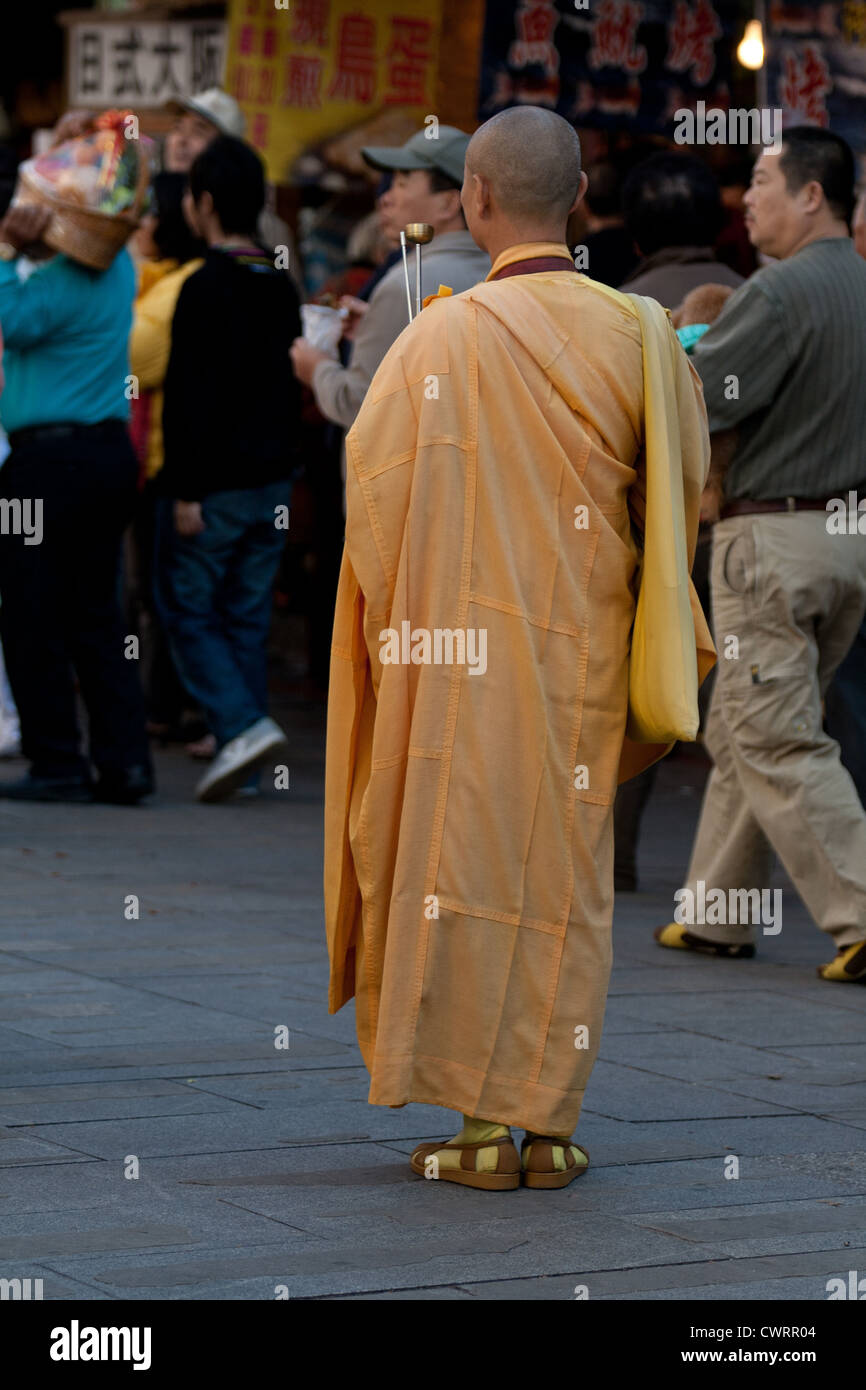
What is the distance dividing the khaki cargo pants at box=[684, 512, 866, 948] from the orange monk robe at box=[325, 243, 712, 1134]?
82.4 inches

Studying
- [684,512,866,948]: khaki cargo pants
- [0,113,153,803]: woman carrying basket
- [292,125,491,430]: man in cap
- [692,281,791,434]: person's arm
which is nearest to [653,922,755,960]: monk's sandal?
[684,512,866,948]: khaki cargo pants

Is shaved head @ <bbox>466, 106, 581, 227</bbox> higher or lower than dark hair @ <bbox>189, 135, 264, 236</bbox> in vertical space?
higher

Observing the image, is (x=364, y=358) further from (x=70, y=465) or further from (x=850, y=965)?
(x=850, y=965)

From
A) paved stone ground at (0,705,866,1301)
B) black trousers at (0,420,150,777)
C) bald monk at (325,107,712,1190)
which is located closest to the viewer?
paved stone ground at (0,705,866,1301)

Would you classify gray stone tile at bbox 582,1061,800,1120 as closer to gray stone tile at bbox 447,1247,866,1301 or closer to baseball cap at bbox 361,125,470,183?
gray stone tile at bbox 447,1247,866,1301

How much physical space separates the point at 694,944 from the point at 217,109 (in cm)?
529

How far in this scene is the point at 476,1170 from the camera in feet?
13.3

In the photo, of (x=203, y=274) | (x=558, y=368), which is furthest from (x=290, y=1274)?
(x=203, y=274)

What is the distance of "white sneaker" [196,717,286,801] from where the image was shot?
865 cm

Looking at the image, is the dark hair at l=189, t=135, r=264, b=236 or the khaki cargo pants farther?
the dark hair at l=189, t=135, r=264, b=236

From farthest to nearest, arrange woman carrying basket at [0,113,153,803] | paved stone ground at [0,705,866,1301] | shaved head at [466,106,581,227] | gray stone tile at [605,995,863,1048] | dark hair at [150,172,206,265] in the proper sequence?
dark hair at [150,172,206,265] → woman carrying basket at [0,113,153,803] → gray stone tile at [605,995,863,1048] → shaved head at [466,106,581,227] → paved stone ground at [0,705,866,1301]

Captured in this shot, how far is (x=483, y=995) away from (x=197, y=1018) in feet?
4.69

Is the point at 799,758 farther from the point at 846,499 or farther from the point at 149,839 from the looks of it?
the point at 149,839

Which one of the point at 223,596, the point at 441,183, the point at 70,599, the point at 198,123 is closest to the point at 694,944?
the point at 441,183
